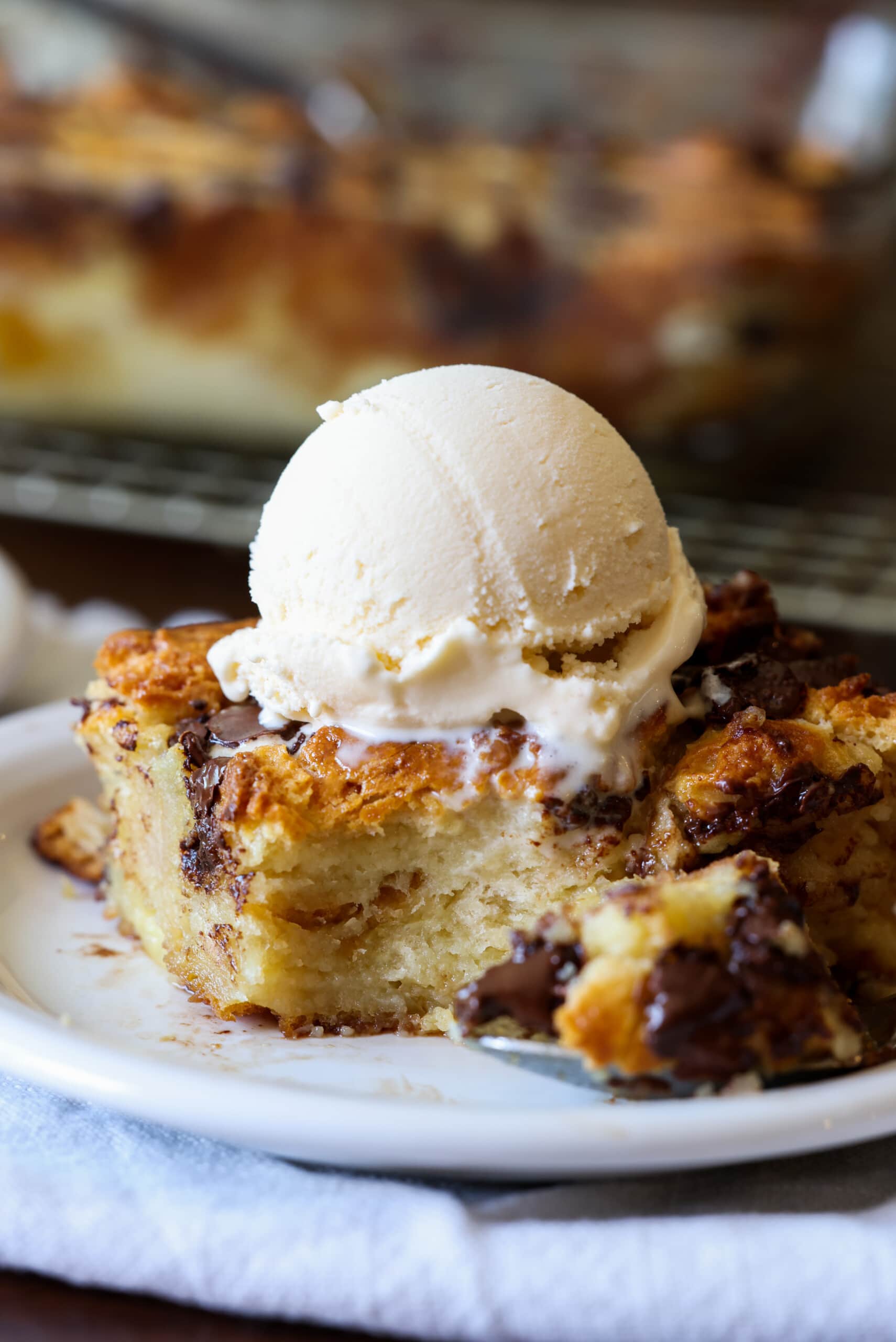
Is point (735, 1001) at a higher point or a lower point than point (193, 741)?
higher

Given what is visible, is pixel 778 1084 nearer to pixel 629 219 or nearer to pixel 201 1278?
pixel 201 1278

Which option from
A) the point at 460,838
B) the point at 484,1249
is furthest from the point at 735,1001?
the point at 460,838

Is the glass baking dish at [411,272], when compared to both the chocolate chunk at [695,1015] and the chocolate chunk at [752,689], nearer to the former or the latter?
the chocolate chunk at [752,689]

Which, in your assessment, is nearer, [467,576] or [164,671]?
[467,576]

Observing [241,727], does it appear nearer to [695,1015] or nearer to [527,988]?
[527,988]

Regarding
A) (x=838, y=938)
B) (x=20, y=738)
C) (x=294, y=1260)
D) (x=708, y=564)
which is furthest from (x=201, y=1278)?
(x=708, y=564)

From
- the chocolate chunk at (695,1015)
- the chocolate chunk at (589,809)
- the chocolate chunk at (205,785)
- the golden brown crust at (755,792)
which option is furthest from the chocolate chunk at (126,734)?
the chocolate chunk at (695,1015)

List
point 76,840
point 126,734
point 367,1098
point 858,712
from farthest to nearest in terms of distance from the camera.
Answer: point 76,840 → point 126,734 → point 858,712 → point 367,1098
